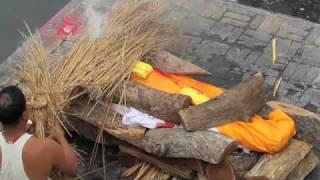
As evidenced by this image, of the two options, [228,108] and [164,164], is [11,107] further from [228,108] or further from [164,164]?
[228,108]

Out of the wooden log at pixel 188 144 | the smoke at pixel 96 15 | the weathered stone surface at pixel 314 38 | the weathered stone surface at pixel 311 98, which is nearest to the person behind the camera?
the wooden log at pixel 188 144

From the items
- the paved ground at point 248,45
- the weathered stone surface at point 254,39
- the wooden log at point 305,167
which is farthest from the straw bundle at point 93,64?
the wooden log at point 305,167

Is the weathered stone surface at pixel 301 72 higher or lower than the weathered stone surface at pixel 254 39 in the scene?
lower

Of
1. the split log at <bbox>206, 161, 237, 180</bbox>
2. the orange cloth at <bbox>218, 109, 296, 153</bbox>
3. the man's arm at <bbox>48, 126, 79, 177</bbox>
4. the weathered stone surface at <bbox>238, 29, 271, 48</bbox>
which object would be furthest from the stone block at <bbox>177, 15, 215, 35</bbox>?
the man's arm at <bbox>48, 126, 79, 177</bbox>

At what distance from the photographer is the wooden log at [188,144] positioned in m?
5.20

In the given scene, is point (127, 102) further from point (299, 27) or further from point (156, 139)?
point (299, 27)

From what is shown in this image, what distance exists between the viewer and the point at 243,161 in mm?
5520

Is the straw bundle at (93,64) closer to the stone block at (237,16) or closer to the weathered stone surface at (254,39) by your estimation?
the weathered stone surface at (254,39)

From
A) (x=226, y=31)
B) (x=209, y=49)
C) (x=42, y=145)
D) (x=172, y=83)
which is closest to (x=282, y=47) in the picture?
(x=226, y=31)

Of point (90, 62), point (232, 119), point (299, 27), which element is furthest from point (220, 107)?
point (299, 27)

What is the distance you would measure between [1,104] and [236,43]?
3943 mm

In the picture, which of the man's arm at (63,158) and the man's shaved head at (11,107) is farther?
the man's arm at (63,158)

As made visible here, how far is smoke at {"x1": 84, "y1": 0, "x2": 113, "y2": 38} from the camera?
21.2ft

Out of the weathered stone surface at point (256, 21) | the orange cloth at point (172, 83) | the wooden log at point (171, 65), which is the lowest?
the weathered stone surface at point (256, 21)
